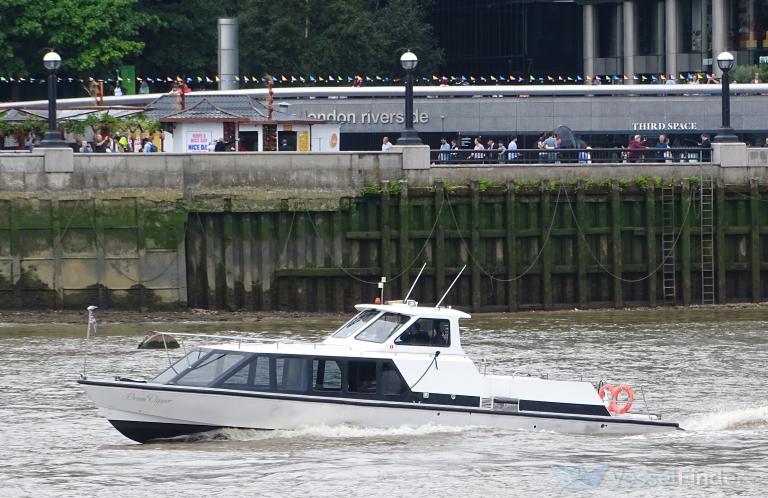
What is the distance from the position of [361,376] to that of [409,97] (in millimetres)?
15785

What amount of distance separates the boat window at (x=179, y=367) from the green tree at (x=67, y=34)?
1599 inches

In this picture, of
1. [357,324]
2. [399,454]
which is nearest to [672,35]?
[357,324]

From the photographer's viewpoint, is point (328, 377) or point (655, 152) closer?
point (328, 377)

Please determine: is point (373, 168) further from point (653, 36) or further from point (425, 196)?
point (653, 36)

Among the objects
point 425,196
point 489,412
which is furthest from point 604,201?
point 489,412

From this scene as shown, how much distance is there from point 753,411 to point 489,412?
522 cm

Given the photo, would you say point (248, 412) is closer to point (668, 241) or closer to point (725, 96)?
point (668, 241)

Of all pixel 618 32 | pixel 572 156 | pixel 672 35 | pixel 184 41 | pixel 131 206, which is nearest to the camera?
pixel 131 206

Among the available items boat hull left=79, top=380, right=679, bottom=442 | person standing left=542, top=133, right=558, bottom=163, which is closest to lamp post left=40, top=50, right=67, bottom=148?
person standing left=542, top=133, right=558, bottom=163

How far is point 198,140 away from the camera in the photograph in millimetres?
46031

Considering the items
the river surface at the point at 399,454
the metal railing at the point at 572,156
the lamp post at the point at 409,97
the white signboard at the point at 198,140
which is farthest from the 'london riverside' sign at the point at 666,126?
the river surface at the point at 399,454

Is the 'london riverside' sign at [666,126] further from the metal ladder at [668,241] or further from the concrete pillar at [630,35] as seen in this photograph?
the concrete pillar at [630,35]

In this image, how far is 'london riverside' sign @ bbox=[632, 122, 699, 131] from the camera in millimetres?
52812

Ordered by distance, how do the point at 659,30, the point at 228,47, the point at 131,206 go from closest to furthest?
the point at 131,206 → the point at 228,47 → the point at 659,30
